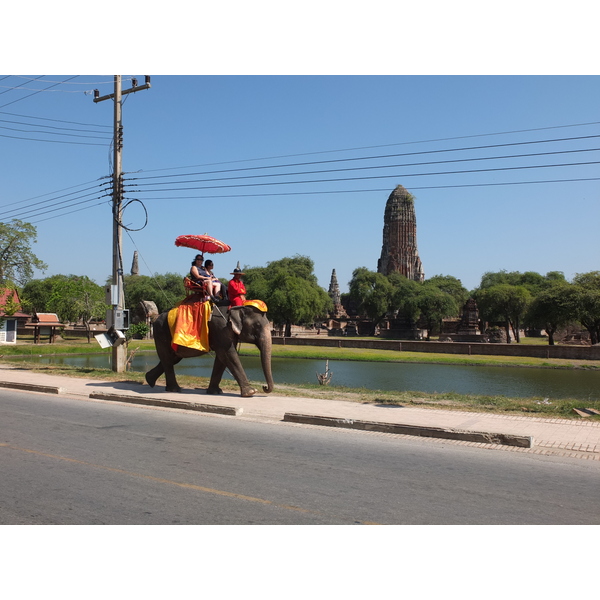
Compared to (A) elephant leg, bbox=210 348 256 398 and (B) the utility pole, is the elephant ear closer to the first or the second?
(A) elephant leg, bbox=210 348 256 398

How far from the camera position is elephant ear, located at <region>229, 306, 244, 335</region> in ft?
41.0

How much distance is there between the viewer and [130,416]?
1034cm

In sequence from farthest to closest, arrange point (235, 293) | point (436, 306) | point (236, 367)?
point (436, 306) < point (235, 293) < point (236, 367)

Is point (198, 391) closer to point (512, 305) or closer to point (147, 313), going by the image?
point (147, 313)

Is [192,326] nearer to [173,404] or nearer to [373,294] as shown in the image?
[173,404]

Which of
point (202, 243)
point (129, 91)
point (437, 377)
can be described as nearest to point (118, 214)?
point (129, 91)

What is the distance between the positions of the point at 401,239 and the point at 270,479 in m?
102

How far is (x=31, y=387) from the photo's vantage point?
14375 millimetres

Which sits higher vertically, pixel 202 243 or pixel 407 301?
pixel 407 301

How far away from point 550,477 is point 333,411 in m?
4.80

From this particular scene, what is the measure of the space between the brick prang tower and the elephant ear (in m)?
92.3

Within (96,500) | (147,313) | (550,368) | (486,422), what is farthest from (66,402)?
(147,313)

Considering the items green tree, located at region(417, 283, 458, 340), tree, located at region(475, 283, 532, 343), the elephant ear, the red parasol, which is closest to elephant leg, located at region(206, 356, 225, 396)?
the elephant ear

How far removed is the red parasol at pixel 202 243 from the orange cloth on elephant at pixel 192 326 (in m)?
1.49
